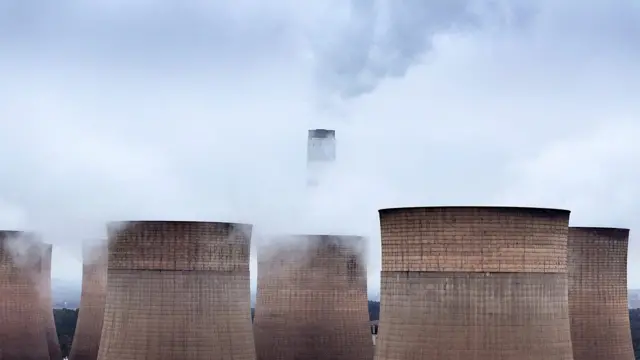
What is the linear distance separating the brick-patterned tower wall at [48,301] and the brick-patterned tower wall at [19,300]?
0.74m

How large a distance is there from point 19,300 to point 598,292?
486 inches

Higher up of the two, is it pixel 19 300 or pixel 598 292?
pixel 598 292

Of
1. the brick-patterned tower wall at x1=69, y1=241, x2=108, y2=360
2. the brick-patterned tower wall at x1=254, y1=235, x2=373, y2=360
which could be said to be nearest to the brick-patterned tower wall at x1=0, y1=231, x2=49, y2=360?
the brick-patterned tower wall at x1=69, y1=241, x2=108, y2=360

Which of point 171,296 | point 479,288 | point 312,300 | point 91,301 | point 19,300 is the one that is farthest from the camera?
point 91,301

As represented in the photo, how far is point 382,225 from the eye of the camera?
1516 cm

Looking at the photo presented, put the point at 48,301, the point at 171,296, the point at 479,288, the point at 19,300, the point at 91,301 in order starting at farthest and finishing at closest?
the point at 91,301 < the point at 48,301 < the point at 19,300 < the point at 171,296 < the point at 479,288

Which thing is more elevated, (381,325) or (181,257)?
(181,257)

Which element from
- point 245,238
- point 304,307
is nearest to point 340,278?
point 304,307

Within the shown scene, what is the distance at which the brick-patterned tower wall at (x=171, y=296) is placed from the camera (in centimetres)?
1695

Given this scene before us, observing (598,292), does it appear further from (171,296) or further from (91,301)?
(91,301)

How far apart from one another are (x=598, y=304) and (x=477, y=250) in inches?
254

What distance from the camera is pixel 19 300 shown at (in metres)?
22.8

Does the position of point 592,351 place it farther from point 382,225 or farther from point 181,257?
point 181,257

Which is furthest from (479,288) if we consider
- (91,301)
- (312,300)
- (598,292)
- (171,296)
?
(91,301)
